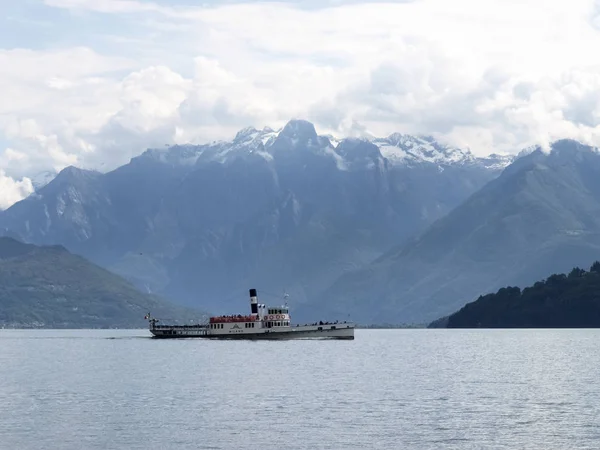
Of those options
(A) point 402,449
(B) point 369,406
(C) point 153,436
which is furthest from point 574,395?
(C) point 153,436

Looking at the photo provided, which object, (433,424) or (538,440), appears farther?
(433,424)

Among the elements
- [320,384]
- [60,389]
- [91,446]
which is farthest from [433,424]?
[60,389]

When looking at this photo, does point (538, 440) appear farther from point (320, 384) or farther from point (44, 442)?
point (320, 384)

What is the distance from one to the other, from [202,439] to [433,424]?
30.5 metres

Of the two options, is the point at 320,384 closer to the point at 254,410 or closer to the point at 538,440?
the point at 254,410

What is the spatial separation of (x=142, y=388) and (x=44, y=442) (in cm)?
6487

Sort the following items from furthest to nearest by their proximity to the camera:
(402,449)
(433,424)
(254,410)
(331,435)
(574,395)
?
1. (574,395)
2. (254,410)
3. (433,424)
4. (331,435)
5. (402,449)

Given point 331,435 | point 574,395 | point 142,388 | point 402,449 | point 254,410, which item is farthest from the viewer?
point 142,388

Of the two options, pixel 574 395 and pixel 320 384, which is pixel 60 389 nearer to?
pixel 320 384

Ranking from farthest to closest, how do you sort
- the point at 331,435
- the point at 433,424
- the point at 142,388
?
the point at 142,388 → the point at 433,424 → the point at 331,435

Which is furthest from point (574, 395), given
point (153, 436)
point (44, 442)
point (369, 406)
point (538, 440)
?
point (44, 442)

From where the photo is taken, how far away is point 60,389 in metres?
192

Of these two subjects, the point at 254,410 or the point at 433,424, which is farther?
the point at 254,410

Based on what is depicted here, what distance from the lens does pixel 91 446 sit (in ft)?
409
